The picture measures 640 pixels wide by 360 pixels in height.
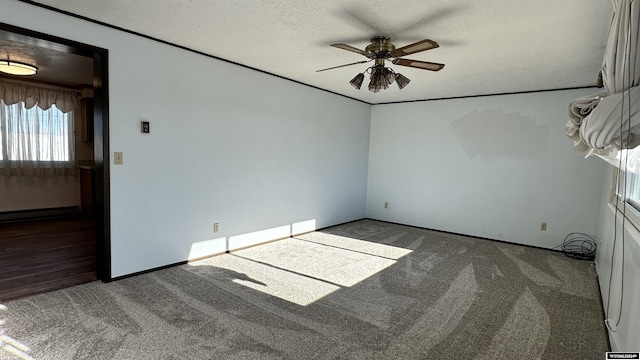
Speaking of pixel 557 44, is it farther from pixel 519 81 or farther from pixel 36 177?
pixel 36 177

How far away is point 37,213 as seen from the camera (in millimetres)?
5520

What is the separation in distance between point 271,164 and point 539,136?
3.78 meters

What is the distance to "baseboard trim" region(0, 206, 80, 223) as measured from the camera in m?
5.25

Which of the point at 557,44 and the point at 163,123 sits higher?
the point at 557,44

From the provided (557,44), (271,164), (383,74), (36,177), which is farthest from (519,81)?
(36,177)

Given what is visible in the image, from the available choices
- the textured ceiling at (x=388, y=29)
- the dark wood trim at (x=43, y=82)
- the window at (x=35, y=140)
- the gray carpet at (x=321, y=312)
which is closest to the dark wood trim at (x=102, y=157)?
the gray carpet at (x=321, y=312)

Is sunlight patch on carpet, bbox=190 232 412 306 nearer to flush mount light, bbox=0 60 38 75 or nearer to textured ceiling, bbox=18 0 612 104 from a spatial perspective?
textured ceiling, bbox=18 0 612 104

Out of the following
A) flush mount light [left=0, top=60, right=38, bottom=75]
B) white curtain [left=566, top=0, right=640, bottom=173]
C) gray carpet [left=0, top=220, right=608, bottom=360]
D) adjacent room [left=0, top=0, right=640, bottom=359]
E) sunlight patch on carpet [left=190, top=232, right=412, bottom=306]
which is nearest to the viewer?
white curtain [left=566, top=0, right=640, bottom=173]

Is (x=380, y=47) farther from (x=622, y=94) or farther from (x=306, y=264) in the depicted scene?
(x=306, y=264)

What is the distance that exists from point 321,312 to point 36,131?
5693 millimetres

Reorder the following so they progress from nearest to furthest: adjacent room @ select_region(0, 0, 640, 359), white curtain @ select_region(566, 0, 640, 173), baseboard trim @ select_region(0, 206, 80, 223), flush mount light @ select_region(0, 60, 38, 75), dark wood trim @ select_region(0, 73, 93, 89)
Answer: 1. white curtain @ select_region(566, 0, 640, 173)
2. adjacent room @ select_region(0, 0, 640, 359)
3. flush mount light @ select_region(0, 60, 38, 75)
4. dark wood trim @ select_region(0, 73, 93, 89)
5. baseboard trim @ select_region(0, 206, 80, 223)

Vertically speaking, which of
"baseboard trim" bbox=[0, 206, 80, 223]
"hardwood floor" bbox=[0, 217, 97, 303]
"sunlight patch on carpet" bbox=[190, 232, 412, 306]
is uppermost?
"baseboard trim" bbox=[0, 206, 80, 223]

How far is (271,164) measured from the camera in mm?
4430

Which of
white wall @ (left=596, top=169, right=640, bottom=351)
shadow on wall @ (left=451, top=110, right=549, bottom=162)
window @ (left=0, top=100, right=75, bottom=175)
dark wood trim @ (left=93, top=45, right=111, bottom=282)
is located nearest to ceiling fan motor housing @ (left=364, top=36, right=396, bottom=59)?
white wall @ (left=596, top=169, right=640, bottom=351)
